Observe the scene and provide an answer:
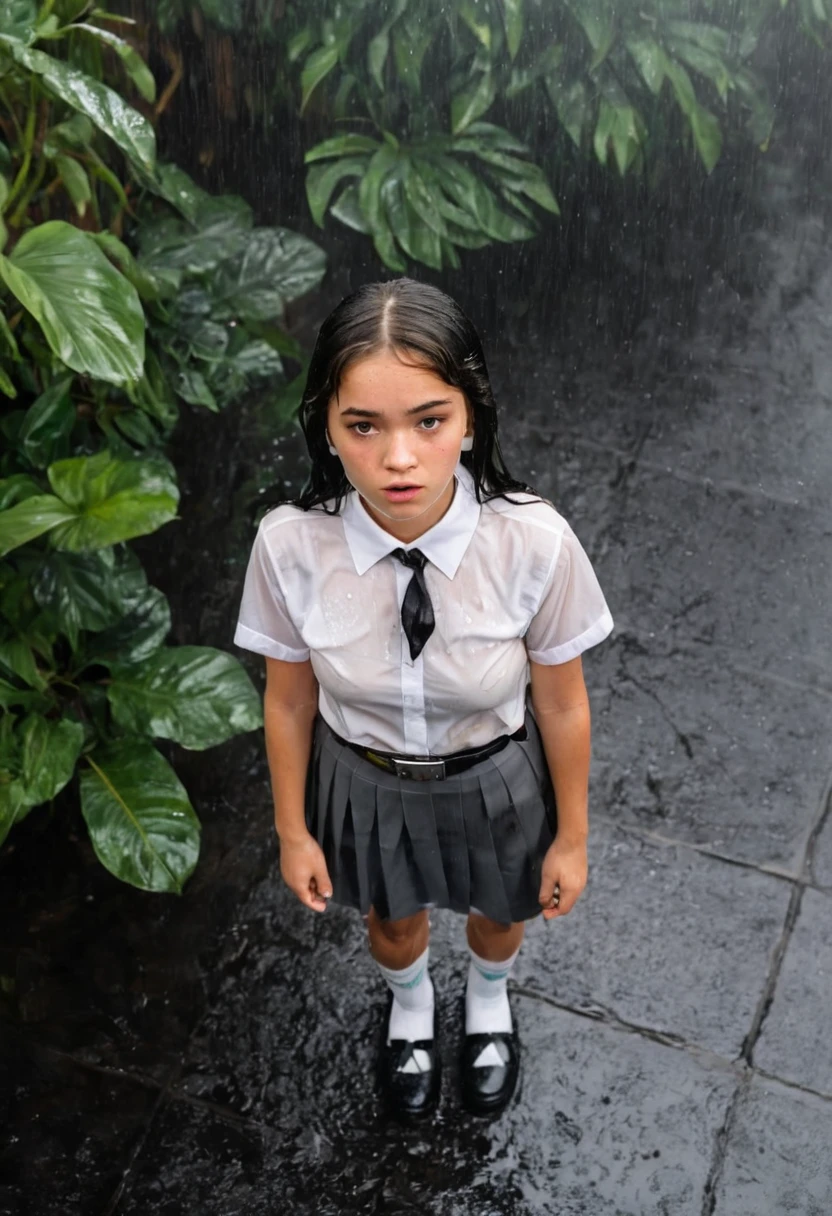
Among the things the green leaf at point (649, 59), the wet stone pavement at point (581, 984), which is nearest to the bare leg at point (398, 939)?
the wet stone pavement at point (581, 984)

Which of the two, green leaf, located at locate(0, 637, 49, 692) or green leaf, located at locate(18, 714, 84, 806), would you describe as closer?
green leaf, located at locate(18, 714, 84, 806)

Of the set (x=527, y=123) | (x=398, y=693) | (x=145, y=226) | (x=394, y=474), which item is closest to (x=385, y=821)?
(x=398, y=693)

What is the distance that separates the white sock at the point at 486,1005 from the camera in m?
2.52

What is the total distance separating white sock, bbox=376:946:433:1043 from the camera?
2502 mm

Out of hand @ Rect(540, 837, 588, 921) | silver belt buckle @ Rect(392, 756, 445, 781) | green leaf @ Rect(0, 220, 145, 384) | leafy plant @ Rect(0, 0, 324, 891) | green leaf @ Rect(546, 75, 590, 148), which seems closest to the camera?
silver belt buckle @ Rect(392, 756, 445, 781)

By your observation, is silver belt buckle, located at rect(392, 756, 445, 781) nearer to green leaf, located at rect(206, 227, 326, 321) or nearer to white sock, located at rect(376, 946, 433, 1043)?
white sock, located at rect(376, 946, 433, 1043)

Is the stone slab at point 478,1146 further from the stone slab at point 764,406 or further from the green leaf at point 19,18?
the green leaf at point 19,18

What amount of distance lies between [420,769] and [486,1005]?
86 centimetres

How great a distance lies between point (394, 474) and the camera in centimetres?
156

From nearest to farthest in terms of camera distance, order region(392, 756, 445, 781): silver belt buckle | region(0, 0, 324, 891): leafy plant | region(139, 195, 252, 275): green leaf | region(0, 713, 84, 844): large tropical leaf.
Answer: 1. region(392, 756, 445, 781): silver belt buckle
2. region(0, 0, 324, 891): leafy plant
3. region(0, 713, 84, 844): large tropical leaf
4. region(139, 195, 252, 275): green leaf

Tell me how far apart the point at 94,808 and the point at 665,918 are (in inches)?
Answer: 47.9

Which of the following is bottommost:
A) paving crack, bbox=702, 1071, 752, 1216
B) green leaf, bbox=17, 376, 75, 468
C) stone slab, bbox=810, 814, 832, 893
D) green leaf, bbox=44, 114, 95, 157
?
paving crack, bbox=702, 1071, 752, 1216

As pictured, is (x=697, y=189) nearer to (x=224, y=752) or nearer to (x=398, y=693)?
(x=224, y=752)

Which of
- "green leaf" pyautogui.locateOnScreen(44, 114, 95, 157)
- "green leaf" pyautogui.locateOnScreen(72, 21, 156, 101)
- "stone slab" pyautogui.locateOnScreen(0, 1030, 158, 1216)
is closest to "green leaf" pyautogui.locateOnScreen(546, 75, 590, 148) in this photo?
"green leaf" pyautogui.locateOnScreen(72, 21, 156, 101)
